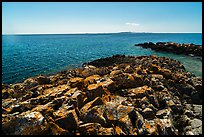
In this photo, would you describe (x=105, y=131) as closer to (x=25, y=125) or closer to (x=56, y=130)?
(x=56, y=130)

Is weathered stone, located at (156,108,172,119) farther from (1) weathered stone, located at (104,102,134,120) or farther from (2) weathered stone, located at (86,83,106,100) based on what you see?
(2) weathered stone, located at (86,83,106,100)

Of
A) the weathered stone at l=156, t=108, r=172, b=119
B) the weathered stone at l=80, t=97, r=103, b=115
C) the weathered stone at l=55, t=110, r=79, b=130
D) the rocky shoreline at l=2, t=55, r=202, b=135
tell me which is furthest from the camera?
the weathered stone at l=156, t=108, r=172, b=119

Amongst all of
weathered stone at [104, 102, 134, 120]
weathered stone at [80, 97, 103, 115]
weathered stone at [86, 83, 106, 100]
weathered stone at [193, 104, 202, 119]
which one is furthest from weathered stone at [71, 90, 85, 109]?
weathered stone at [193, 104, 202, 119]

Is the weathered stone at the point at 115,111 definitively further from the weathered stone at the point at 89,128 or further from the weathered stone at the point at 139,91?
the weathered stone at the point at 139,91

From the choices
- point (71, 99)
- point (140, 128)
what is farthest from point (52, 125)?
point (140, 128)

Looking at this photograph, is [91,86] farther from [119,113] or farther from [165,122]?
[165,122]

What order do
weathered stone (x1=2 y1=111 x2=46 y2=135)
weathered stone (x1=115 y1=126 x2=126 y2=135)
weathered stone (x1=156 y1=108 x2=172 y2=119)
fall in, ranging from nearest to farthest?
1. weathered stone (x1=2 y1=111 x2=46 y2=135)
2. weathered stone (x1=115 y1=126 x2=126 y2=135)
3. weathered stone (x1=156 y1=108 x2=172 y2=119)

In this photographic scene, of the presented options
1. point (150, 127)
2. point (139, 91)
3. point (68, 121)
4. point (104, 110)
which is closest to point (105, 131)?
point (104, 110)

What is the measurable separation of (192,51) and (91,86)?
52325 mm

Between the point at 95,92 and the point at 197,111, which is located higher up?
the point at 95,92

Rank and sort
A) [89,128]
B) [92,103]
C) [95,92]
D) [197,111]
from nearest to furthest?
1. [89,128]
2. [92,103]
3. [95,92]
4. [197,111]

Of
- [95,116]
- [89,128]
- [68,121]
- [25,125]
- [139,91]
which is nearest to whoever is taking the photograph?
[25,125]

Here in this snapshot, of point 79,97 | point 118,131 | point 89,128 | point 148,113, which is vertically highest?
point 79,97

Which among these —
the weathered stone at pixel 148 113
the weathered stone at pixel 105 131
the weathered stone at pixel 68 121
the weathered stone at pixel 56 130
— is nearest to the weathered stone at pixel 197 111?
the weathered stone at pixel 148 113
